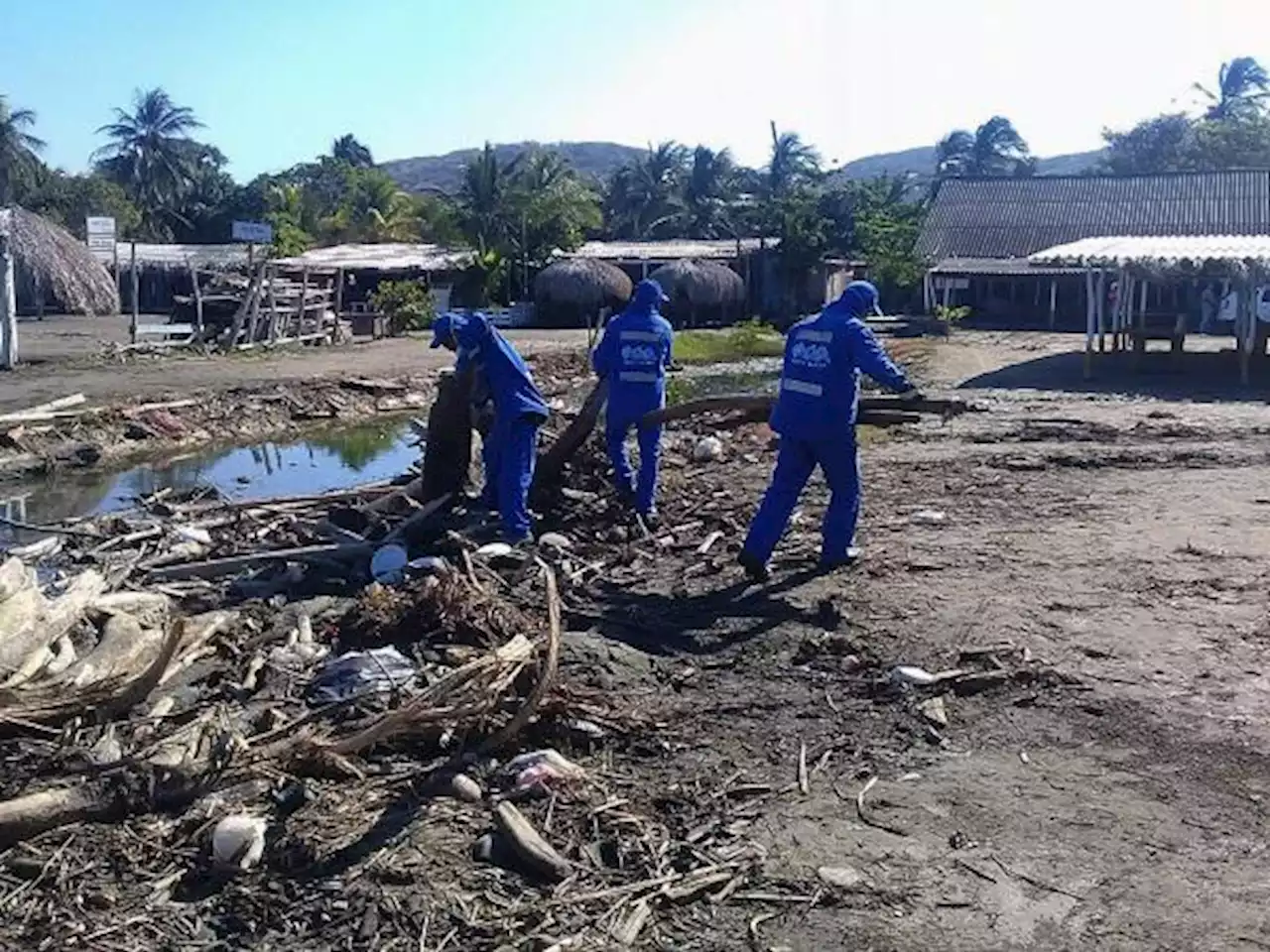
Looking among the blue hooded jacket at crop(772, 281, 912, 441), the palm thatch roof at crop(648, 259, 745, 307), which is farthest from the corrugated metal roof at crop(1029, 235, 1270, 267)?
the blue hooded jacket at crop(772, 281, 912, 441)

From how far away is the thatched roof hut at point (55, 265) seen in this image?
91.5 ft

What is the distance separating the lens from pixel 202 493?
12.3 m

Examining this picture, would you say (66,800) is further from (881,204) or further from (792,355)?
(881,204)

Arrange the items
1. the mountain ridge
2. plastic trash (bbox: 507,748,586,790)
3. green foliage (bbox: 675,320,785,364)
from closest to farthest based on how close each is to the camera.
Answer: plastic trash (bbox: 507,748,586,790), green foliage (bbox: 675,320,785,364), the mountain ridge

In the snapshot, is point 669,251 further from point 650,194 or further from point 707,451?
point 707,451

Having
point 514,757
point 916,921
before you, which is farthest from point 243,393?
point 916,921

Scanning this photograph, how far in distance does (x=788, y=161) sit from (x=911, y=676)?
60646 mm

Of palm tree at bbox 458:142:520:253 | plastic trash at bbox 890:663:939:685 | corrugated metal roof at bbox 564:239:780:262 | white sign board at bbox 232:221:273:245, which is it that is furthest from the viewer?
palm tree at bbox 458:142:520:253

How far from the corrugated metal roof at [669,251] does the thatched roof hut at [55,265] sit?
1473 cm

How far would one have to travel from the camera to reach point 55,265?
94.2 ft

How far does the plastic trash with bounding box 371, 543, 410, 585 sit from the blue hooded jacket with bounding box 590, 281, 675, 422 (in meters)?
2.41

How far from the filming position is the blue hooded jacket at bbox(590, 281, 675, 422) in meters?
10.3

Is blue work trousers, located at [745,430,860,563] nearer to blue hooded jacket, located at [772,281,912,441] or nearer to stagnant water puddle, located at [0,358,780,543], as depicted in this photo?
blue hooded jacket, located at [772,281,912,441]

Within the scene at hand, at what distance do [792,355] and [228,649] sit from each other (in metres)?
3.76
